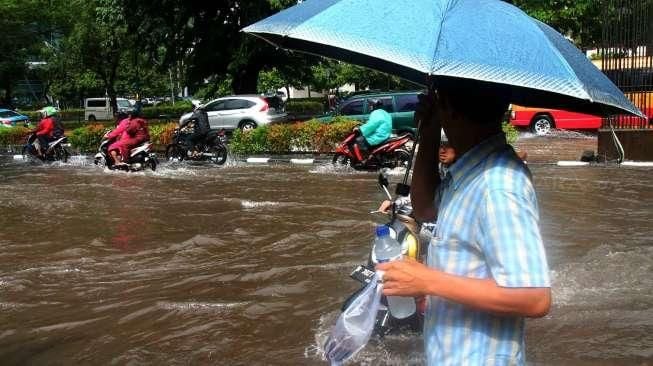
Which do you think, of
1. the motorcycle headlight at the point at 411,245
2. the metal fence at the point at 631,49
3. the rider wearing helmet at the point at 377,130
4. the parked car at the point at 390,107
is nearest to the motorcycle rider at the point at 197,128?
the parked car at the point at 390,107

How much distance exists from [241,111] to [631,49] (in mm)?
13257

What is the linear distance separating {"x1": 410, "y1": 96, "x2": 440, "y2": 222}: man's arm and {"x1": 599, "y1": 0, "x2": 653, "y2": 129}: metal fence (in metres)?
13.3

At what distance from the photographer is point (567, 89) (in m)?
1.92

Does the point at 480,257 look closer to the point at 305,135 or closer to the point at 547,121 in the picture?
the point at 305,135

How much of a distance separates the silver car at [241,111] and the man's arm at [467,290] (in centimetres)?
2210

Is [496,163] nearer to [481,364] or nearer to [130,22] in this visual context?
[481,364]

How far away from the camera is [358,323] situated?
7.02 feet

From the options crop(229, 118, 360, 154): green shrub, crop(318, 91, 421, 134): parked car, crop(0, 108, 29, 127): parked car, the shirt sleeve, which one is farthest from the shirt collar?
crop(0, 108, 29, 127): parked car

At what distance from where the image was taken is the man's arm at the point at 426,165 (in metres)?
2.34

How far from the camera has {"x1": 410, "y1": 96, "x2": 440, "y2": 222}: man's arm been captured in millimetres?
2340

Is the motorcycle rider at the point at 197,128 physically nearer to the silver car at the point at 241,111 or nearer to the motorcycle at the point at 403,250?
the silver car at the point at 241,111

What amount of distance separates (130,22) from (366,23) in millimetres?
25157

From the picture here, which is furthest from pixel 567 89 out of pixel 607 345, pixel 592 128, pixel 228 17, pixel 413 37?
pixel 228 17

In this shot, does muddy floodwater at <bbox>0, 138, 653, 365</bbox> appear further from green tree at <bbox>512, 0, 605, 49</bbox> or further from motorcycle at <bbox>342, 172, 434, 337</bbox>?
green tree at <bbox>512, 0, 605, 49</bbox>
